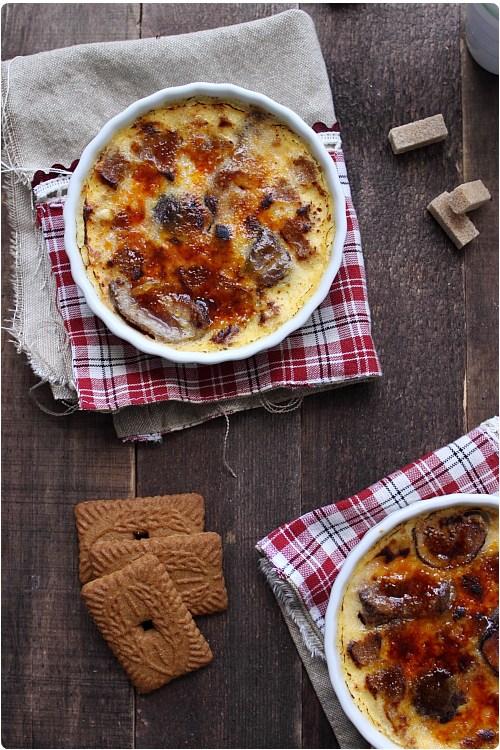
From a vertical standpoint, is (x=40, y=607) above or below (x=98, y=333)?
below

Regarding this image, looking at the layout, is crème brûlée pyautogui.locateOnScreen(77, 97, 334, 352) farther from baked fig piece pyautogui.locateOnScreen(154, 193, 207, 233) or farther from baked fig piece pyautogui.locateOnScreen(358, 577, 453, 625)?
baked fig piece pyautogui.locateOnScreen(358, 577, 453, 625)

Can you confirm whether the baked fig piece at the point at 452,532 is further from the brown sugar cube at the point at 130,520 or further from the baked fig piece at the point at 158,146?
the baked fig piece at the point at 158,146

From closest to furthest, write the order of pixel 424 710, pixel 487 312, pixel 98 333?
pixel 424 710, pixel 98 333, pixel 487 312

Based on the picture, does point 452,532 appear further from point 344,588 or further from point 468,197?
point 468,197

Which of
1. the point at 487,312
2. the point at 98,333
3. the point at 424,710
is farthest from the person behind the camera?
the point at 487,312

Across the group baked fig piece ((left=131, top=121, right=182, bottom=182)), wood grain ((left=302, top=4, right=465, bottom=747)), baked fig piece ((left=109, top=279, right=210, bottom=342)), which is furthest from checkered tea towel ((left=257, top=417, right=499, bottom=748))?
baked fig piece ((left=131, top=121, right=182, bottom=182))

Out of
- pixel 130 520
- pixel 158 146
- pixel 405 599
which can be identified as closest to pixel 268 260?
pixel 158 146

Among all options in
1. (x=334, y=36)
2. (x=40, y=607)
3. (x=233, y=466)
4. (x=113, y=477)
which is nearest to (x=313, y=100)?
(x=334, y=36)

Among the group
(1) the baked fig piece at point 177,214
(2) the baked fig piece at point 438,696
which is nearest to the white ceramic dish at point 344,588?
(2) the baked fig piece at point 438,696

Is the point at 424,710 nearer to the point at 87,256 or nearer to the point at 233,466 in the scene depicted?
the point at 233,466
